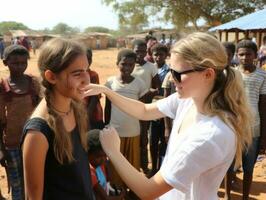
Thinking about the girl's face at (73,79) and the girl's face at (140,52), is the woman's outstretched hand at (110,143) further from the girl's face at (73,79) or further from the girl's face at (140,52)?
the girl's face at (140,52)

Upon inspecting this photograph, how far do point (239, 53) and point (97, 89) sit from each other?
214 cm

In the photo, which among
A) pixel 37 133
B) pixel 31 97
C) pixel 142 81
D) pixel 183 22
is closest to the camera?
pixel 37 133

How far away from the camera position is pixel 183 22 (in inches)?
1138

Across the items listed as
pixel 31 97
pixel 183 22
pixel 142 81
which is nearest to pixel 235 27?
pixel 142 81

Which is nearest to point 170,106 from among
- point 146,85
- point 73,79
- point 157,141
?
point 73,79

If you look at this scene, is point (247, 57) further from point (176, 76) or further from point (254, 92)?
point (176, 76)

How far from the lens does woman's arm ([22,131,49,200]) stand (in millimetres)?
1621

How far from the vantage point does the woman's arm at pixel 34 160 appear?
162 cm

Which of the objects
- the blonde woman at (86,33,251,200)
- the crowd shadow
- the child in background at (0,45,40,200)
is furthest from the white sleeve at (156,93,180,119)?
the crowd shadow

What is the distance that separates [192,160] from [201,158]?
43 mm

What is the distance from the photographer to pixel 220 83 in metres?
1.83

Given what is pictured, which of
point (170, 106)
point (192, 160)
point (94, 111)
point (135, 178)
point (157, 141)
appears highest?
point (170, 106)

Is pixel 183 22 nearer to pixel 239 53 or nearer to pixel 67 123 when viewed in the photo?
pixel 239 53

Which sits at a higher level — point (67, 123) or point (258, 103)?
point (67, 123)
